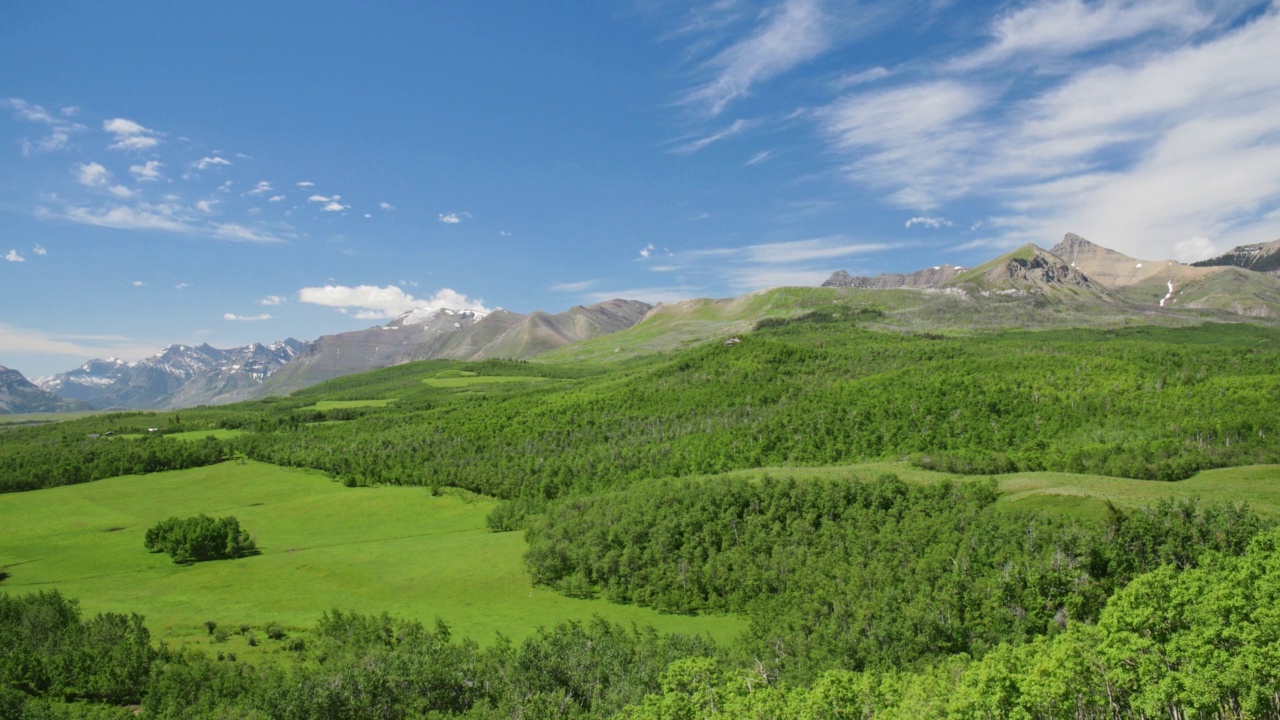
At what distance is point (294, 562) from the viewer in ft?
412

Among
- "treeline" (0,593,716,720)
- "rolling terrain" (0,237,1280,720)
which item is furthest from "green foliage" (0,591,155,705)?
"rolling terrain" (0,237,1280,720)

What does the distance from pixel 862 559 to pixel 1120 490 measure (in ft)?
136

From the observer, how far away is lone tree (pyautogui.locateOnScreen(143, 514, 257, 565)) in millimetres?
128125

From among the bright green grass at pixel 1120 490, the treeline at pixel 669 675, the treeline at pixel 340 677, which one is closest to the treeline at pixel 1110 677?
the treeline at pixel 669 675

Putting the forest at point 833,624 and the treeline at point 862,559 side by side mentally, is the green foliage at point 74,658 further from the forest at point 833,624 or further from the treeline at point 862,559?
the treeline at point 862,559

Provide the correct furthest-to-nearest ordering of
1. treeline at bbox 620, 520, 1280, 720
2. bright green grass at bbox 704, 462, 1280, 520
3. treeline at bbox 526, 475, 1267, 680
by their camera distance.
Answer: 1. bright green grass at bbox 704, 462, 1280, 520
2. treeline at bbox 526, 475, 1267, 680
3. treeline at bbox 620, 520, 1280, 720

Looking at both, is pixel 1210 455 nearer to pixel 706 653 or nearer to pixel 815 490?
pixel 815 490

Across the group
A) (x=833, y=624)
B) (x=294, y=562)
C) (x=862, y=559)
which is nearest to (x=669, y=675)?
(x=833, y=624)

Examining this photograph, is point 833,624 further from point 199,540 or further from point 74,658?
point 199,540

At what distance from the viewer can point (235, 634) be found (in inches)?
3546

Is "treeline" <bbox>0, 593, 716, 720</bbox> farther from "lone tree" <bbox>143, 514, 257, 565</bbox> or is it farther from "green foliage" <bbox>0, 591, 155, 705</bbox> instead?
"lone tree" <bbox>143, 514, 257, 565</bbox>

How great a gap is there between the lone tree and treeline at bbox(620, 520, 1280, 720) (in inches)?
4153

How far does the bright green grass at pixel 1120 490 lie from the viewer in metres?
92.2

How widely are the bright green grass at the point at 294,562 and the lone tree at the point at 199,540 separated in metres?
2.65
